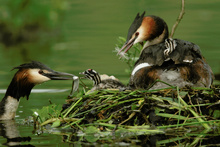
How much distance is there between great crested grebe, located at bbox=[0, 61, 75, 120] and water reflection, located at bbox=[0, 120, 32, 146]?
0.23 meters

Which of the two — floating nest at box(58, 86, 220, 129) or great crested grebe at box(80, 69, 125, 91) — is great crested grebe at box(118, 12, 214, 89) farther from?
great crested grebe at box(80, 69, 125, 91)

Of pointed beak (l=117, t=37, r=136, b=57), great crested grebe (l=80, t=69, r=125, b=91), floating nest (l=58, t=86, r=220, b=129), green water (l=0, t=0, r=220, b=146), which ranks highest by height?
green water (l=0, t=0, r=220, b=146)

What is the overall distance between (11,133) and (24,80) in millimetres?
1359

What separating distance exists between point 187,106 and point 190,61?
0.93 meters

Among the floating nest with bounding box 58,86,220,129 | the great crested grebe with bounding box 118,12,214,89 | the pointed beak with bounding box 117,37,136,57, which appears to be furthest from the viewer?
the pointed beak with bounding box 117,37,136,57

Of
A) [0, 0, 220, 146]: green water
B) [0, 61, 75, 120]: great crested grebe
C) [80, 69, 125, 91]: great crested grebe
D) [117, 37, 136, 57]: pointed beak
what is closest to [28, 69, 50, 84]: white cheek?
[0, 61, 75, 120]: great crested grebe

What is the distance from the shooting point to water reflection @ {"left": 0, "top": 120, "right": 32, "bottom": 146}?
264 inches

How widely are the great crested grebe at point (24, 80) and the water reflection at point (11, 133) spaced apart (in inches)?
8.9

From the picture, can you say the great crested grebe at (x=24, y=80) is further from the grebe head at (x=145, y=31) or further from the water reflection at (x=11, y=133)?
the grebe head at (x=145, y=31)

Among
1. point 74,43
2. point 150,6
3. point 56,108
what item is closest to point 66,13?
point 150,6

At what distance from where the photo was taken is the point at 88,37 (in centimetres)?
1784

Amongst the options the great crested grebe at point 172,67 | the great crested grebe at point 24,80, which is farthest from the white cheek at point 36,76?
the great crested grebe at point 172,67

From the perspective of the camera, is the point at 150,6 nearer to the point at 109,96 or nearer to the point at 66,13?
the point at 66,13

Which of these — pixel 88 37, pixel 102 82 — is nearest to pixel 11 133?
pixel 102 82
